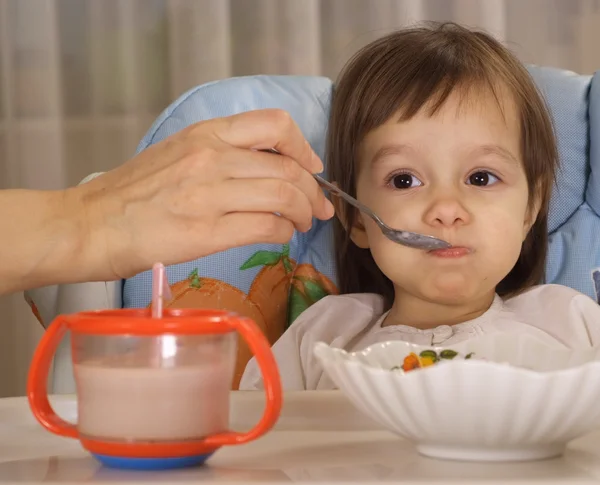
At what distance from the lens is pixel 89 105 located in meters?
2.08

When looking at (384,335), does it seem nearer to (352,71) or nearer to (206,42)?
(352,71)

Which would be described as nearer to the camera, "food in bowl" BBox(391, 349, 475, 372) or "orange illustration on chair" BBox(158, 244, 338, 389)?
"food in bowl" BBox(391, 349, 475, 372)

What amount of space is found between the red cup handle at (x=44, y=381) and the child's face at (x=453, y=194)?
24.0 inches

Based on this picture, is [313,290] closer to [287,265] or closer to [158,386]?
[287,265]

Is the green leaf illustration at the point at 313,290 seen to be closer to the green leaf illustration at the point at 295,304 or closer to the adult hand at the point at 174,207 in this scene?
the green leaf illustration at the point at 295,304

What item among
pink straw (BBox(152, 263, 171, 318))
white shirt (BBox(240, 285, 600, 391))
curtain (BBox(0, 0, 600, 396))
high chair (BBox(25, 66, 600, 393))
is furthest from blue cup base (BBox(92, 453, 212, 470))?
curtain (BBox(0, 0, 600, 396))

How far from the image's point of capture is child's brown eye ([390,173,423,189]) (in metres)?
1.23

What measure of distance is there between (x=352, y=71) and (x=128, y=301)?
18.6 inches

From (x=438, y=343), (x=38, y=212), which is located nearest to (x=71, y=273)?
(x=38, y=212)

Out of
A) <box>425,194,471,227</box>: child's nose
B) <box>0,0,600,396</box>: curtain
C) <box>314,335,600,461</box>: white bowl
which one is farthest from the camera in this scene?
<box>0,0,600,396</box>: curtain

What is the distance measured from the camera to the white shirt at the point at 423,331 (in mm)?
1231

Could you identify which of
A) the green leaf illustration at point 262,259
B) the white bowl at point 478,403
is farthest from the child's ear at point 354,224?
the white bowl at point 478,403

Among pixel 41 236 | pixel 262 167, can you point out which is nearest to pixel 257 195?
pixel 262 167

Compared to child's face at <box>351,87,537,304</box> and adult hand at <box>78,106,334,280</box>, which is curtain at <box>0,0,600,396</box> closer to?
child's face at <box>351,87,537,304</box>
